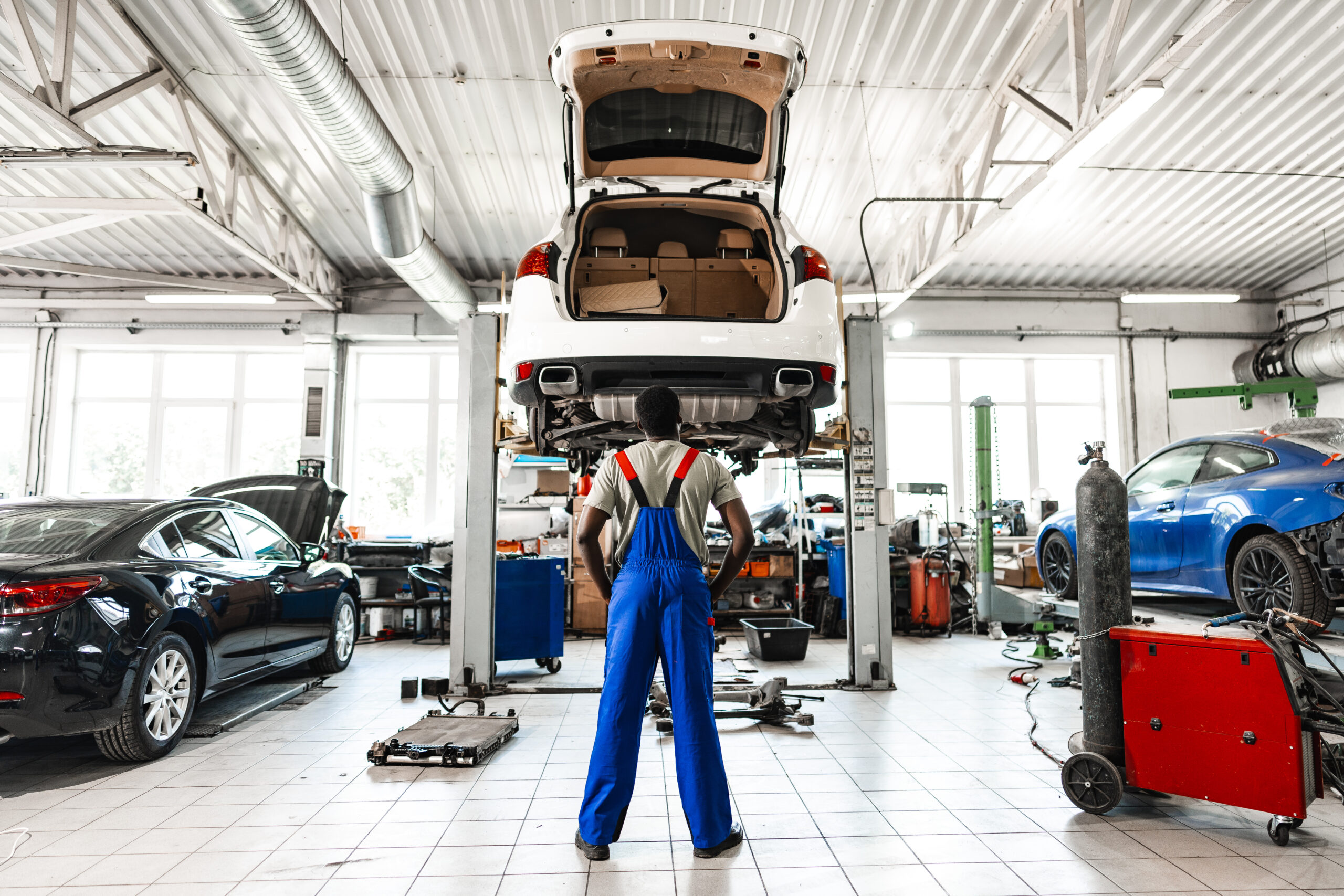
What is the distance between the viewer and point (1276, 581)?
14.4ft

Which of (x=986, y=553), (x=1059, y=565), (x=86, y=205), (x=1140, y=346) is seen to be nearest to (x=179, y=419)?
(x=86, y=205)

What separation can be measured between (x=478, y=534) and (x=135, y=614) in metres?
1.95

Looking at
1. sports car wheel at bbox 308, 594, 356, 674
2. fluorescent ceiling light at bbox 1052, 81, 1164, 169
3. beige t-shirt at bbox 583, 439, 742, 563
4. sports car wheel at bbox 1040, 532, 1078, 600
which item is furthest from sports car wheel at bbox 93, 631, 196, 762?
fluorescent ceiling light at bbox 1052, 81, 1164, 169

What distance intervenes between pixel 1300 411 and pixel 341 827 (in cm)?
1011

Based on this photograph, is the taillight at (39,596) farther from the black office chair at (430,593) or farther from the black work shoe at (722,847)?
the black office chair at (430,593)

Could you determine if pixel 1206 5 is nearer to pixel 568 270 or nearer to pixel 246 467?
pixel 568 270

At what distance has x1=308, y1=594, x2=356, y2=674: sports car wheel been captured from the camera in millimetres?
5645

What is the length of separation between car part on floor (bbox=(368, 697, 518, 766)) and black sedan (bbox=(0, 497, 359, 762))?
3.27ft

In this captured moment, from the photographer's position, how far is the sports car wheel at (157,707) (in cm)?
341

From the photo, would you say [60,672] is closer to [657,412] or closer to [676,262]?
[657,412]

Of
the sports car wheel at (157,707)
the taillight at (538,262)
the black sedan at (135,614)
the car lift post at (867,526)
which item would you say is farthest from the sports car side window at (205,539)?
the car lift post at (867,526)

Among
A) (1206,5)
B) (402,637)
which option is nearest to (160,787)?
(402,637)

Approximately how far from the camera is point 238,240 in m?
7.98

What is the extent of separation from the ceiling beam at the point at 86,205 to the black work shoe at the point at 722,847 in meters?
7.03
